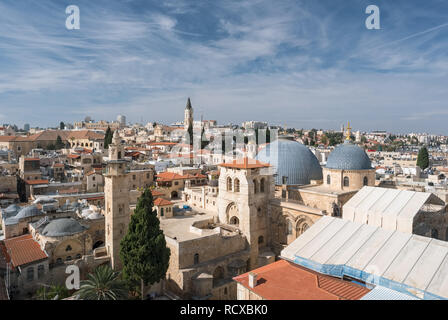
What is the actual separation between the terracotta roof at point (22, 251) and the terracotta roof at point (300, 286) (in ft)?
44.1

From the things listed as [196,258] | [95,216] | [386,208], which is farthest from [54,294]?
[386,208]

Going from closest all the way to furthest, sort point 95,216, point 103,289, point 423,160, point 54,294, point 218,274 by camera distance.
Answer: point 103,289 → point 54,294 → point 218,274 → point 95,216 → point 423,160

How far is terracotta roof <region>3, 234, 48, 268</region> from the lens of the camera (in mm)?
18578

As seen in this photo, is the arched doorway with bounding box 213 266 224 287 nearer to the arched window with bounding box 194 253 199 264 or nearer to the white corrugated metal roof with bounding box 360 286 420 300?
the arched window with bounding box 194 253 199 264

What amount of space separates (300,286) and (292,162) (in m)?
14.7

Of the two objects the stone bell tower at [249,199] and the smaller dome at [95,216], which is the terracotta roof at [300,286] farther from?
the smaller dome at [95,216]

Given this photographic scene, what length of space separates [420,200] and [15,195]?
1578 inches

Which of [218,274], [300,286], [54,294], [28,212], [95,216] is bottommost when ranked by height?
[218,274]

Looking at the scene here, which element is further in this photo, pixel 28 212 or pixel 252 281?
pixel 28 212

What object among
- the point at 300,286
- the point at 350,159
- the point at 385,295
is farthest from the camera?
the point at 350,159

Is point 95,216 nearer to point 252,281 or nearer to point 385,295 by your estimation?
point 252,281

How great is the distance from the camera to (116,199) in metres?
20.9
